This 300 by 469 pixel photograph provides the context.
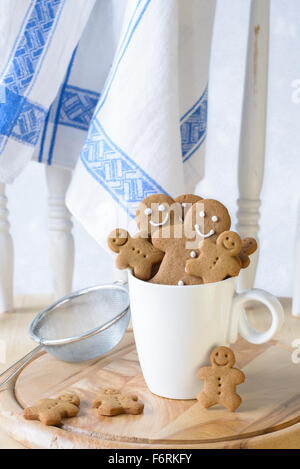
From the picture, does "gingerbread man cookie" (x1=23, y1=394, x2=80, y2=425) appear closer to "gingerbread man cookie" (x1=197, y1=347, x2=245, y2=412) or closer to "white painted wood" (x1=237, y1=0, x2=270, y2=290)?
"gingerbread man cookie" (x1=197, y1=347, x2=245, y2=412)

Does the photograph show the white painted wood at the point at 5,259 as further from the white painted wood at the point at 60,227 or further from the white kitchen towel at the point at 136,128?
the white kitchen towel at the point at 136,128

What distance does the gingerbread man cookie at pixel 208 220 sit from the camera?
1.55 ft

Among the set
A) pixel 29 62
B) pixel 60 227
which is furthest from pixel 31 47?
pixel 60 227

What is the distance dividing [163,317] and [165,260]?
0.05 meters

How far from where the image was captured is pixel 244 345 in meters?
0.59

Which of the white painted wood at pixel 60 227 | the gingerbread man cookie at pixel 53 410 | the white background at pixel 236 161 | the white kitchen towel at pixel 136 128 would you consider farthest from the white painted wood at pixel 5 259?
the gingerbread man cookie at pixel 53 410

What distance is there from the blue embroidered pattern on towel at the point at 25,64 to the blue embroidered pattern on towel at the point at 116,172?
9 cm

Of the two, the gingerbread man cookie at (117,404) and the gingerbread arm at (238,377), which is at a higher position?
the gingerbread arm at (238,377)

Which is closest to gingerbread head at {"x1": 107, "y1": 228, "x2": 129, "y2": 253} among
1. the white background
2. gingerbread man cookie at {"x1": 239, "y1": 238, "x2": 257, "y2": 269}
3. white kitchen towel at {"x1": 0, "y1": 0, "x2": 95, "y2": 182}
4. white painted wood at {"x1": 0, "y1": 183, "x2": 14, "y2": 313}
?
gingerbread man cookie at {"x1": 239, "y1": 238, "x2": 257, "y2": 269}

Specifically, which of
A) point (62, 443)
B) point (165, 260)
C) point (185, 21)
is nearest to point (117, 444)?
point (62, 443)

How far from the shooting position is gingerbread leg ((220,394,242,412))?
0.45 m

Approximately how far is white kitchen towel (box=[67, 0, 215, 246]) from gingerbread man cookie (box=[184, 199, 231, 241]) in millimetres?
166

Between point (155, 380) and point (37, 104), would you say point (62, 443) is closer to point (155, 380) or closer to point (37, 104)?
point (155, 380)
